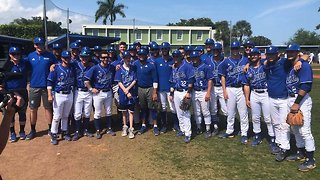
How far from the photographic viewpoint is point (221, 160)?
5664mm

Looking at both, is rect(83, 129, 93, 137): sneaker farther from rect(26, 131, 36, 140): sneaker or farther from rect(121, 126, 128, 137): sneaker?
rect(26, 131, 36, 140): sneaker

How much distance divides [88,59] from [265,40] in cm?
7780

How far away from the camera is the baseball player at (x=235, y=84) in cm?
666

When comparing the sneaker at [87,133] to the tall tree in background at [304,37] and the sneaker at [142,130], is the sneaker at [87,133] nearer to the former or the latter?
the sneaker at [142,130]

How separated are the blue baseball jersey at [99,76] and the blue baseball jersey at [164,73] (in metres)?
1.10

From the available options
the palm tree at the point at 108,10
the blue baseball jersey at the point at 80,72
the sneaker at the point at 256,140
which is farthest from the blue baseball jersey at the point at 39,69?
the palm tree at the point at 108,10

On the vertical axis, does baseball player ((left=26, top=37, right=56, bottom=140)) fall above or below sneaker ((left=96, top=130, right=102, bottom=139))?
above

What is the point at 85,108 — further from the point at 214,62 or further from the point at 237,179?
the point at 237,179

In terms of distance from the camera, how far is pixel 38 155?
5945 millimetres

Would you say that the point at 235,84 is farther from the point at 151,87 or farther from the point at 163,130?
the point at 163,130

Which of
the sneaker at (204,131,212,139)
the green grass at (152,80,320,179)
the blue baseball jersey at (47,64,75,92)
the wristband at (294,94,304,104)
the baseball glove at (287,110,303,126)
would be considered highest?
the blue baseball jersey at (47,64,75,92)

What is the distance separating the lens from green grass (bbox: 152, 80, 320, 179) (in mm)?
5027

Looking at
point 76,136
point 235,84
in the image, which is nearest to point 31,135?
point 76,136

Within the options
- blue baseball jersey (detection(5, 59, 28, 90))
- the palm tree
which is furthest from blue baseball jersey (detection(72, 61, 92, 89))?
the palm tree
